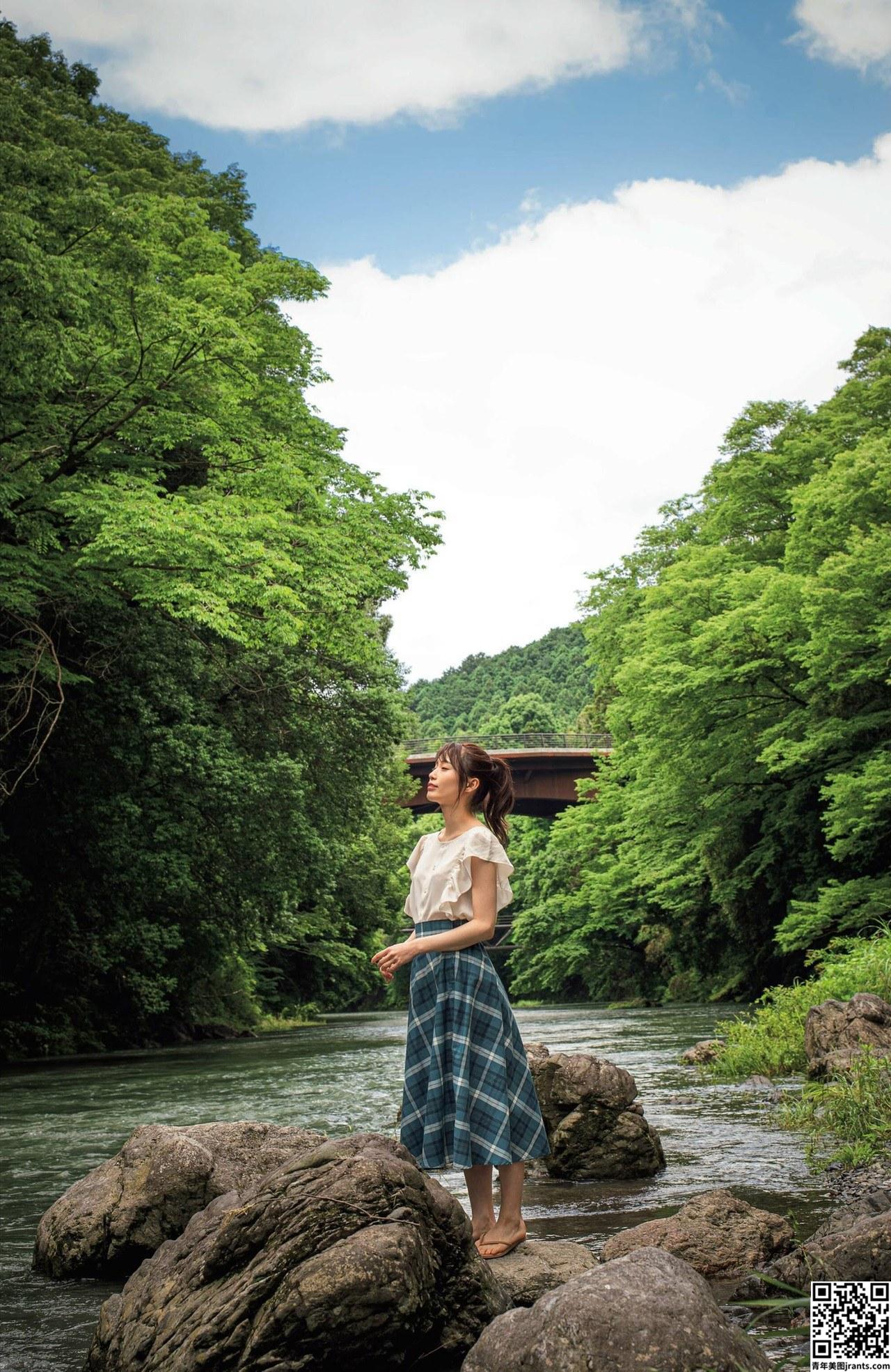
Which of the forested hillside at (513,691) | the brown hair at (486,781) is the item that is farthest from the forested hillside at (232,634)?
the forested hillside at (513,691)

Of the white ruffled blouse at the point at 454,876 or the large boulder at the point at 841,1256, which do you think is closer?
the large boulder at the point at 841,1256

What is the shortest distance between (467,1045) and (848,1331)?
1.75 meters

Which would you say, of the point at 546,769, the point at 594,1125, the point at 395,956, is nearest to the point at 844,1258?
the point at 395,956

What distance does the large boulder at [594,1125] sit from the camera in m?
6.66

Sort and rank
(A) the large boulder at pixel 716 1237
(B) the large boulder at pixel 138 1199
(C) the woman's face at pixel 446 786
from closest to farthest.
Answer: (A) the large boulder at pixel 716 1237
(C) the woman's face at pixel 446 786
(B) the large boulder at pixel 138 1199

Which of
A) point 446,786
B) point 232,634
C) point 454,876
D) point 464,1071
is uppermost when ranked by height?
point 232,634

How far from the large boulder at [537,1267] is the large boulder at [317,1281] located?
0.14m

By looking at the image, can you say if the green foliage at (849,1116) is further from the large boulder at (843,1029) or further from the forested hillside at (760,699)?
the forested hillside at (760,699)

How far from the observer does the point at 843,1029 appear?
33.4 ft

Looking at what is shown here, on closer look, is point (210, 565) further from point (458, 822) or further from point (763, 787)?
point (763, 787)

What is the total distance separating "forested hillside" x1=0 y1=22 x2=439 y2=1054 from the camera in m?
16.1

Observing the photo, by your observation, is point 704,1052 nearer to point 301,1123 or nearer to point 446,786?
point 301,1123

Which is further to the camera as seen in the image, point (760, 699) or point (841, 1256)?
point (760, 699)

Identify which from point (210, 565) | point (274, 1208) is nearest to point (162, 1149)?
point (274, 1208)
